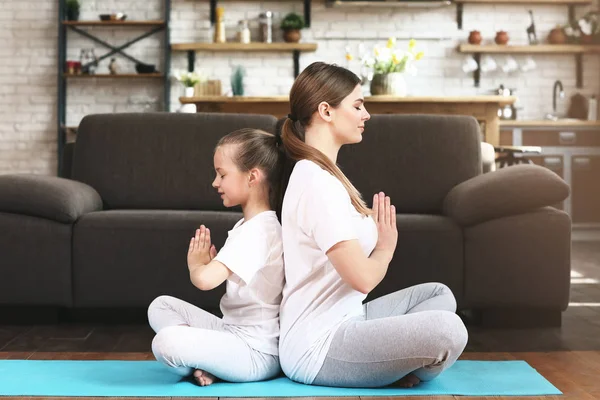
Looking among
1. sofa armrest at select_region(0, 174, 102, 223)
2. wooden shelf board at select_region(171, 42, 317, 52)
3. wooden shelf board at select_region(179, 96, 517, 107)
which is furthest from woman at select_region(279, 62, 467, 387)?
wooden shelf board at select_region(171, 42, 317, 52)

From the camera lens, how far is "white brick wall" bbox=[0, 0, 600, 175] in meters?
7.38

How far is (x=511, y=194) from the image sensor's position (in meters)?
3.00

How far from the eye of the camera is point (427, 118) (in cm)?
363

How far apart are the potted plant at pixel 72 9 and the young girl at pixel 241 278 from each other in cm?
555

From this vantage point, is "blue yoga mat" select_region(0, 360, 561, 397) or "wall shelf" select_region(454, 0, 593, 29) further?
"wall shelf" select_region(454, 0, 593, 29)

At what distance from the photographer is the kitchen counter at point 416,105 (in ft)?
19.3

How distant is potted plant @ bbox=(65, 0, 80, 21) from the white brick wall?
0.52ft

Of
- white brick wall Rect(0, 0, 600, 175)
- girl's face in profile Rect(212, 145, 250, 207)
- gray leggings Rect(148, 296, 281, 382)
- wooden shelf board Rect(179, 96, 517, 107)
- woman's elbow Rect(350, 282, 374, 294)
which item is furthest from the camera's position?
white brick wall Rect(0, 0, 600, 175)

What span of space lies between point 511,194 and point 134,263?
4.58 ft

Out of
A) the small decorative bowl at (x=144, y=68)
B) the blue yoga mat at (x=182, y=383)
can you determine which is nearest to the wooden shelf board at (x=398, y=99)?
the small decorative bowl at (x=144, y=68)

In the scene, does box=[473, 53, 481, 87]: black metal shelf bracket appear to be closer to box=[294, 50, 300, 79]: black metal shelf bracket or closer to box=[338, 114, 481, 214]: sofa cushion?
box=[294, 50, 300, 79]: black metal shelf bracket

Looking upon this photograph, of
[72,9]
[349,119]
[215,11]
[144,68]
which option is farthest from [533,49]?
[349,119]

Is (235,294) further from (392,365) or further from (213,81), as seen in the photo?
(213,81)

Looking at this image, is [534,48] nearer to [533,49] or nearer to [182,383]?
[533,49]
